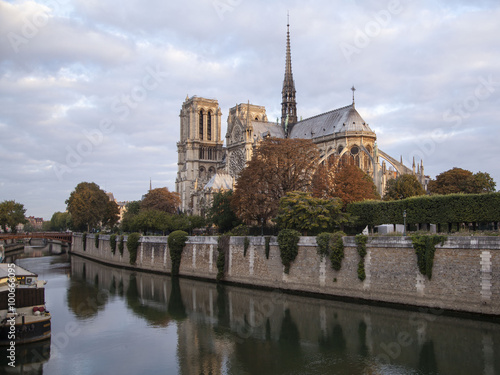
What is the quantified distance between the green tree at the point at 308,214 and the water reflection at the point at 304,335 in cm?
482

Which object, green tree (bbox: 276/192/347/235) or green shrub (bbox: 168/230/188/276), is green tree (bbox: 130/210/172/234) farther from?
green tree (bbox: 276/192/347/235)

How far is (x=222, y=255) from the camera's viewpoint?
108 feet

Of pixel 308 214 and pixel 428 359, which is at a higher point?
pixel 308 214

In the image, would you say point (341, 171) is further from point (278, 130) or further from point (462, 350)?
point (278, 130)

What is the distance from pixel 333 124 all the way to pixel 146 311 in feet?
158

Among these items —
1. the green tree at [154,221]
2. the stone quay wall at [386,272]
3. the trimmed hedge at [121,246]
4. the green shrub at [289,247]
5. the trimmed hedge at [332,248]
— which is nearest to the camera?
the stone quay wall at [386,272]

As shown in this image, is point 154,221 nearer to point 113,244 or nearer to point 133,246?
point 113,244

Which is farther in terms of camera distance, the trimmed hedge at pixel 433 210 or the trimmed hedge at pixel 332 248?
the trimmed hedge at pixel 433 210

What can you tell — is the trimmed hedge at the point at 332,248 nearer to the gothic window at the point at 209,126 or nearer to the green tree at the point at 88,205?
the green tree at the point at 88,205

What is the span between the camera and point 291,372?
14914 mm

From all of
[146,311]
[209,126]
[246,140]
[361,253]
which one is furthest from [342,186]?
[209,126]

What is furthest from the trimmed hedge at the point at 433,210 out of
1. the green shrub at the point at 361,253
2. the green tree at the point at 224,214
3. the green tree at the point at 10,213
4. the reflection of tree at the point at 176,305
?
the green tree at the point at 10,213

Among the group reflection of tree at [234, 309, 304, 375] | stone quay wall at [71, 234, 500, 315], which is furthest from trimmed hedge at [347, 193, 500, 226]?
reflection of tree at [234, 309, 304, 375]

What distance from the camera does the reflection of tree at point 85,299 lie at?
24688 mm
